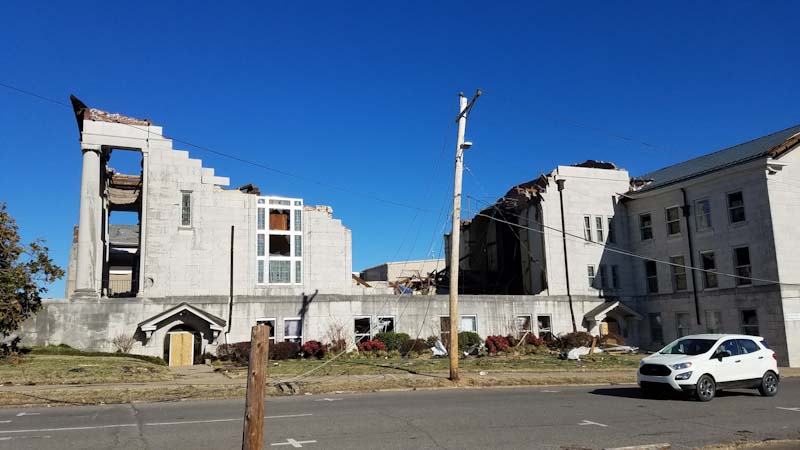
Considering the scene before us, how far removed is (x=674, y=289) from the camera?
38.7 meters

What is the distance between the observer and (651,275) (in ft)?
134

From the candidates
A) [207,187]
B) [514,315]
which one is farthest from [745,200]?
[207,187]

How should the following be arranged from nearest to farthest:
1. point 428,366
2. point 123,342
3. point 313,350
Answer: point 428,366 → point 123,342 → point 313,350

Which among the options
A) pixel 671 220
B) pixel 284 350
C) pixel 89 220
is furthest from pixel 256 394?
pixel 671 220

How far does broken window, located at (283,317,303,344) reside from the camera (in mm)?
34156

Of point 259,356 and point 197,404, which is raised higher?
point 259,356

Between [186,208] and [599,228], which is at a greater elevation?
[186,208]

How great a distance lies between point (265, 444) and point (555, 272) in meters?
32.7

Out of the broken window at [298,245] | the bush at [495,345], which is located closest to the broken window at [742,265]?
the bush at [495,345]

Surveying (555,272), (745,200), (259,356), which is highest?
(745,200)

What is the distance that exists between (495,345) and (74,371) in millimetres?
21770

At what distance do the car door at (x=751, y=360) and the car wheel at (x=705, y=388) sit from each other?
56.9 inches

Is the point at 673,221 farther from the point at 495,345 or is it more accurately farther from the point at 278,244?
the point at 278,244

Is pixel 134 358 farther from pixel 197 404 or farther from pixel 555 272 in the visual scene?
pixel 555 272
